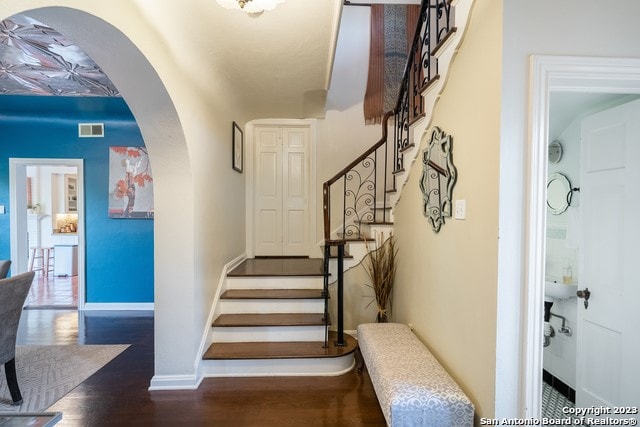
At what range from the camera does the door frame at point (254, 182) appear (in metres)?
4.18

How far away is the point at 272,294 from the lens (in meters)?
2.91

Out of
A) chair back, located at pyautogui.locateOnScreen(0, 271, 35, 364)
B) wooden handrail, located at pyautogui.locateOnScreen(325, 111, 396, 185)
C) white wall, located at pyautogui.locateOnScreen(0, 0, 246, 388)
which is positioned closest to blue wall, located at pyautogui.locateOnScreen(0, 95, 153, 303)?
white wall, located at pyautogui.locateOnScreen(0, 0, 246, 388)

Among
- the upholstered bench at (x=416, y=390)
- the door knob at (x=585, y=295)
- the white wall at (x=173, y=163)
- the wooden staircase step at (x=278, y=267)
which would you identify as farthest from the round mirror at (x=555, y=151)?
the white wall at (x=173, y=163)

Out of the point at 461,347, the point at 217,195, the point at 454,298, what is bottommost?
the point at 461,347

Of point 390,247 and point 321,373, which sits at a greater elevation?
point 390,247

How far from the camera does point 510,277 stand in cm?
134

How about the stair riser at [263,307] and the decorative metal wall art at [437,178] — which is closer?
the decorative metal wall art at [437,178]

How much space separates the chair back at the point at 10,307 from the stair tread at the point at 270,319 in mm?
1368

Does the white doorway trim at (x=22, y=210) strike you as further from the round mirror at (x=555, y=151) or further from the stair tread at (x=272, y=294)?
the round mirror at (x=555, y=151)

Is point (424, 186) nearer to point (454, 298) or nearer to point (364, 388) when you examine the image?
point (454, 298)

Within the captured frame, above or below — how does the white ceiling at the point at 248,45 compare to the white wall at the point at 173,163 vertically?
above

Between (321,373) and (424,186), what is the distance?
181cm

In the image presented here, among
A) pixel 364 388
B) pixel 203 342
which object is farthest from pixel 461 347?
pixel 203 342

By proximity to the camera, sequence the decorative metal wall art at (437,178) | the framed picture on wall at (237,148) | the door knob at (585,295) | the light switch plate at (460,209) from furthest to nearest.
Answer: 1. the framed picture on wall at (237,148)
2. the door knob at (585,295)
3. the decorative metal wall art at (437,178)
4. the light switch plate at (460,209)
